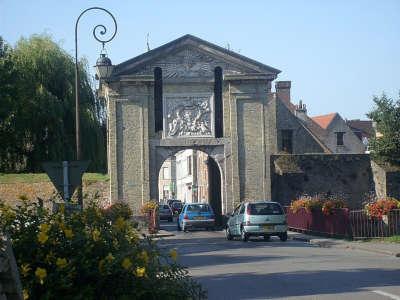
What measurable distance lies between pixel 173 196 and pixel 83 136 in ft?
194

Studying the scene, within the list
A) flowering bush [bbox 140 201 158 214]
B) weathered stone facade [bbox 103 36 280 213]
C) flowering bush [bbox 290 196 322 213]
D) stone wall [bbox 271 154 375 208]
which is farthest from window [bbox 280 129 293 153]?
flowering bush [bbox 290 196 322 213]

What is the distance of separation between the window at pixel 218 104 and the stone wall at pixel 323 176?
3.93 m

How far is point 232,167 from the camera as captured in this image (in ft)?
137

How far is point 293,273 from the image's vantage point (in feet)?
51.1

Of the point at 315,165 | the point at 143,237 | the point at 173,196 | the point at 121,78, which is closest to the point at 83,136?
the point at 121,78

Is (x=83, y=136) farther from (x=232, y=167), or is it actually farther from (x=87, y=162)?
(x=87, y=162)

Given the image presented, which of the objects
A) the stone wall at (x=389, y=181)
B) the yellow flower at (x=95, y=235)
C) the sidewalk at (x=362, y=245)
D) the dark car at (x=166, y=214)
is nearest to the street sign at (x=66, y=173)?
the yellow flower at (x=95, y=235)

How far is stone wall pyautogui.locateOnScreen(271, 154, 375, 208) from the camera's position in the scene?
140 ft

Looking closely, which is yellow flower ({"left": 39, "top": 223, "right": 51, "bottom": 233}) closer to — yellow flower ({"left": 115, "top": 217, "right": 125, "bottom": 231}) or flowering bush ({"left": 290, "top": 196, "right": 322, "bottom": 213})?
yellow flower ({"left": 115, "top": 217, "right": 125, "bottom": 231})

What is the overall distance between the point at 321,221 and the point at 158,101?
14170mm

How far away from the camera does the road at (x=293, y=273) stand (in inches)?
482

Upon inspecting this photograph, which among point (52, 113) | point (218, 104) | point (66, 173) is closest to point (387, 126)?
point (218, 104)

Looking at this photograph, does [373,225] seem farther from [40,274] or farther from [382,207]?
[40,274]

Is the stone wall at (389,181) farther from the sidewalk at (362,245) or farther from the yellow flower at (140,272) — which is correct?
the yellow flower at (140,272)
